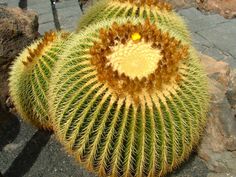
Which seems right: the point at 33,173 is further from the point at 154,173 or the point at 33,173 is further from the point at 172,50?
the point at 172,50

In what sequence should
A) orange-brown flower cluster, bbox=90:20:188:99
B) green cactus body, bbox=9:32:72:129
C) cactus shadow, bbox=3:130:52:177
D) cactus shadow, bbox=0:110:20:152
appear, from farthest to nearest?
cactus shadow, bbox=0:110:20:152 → cactus shadow, bbox=3:130:52:177 → green cactus body, bbox=9:32:72:129 → orange-brown flower cluster, bbox=90:20:188:99

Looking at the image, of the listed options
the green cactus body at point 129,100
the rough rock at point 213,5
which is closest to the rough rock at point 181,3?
the rough rock at point 213,5

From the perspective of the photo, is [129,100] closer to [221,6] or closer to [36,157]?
[36,157]

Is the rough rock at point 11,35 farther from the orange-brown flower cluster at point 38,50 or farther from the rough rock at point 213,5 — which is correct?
the rough rock at point 213,5

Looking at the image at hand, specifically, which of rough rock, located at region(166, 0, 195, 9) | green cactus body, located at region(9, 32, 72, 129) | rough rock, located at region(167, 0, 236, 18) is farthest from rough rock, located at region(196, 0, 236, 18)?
green cactus body, located at region(9, 32, 72, 129)

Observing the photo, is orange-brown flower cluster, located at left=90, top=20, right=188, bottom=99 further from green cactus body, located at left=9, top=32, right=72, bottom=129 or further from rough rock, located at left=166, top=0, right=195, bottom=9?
rough rock, located at left=166, top=0, right=195, bottom=9

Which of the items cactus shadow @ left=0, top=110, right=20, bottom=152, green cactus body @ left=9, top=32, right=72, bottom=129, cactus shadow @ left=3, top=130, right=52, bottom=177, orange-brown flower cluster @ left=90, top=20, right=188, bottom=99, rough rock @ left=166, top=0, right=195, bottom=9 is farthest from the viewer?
rough rock @ left=166, top=0, right=195, bottom=9

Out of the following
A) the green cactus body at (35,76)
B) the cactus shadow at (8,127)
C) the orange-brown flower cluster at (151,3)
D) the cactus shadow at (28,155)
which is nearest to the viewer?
the green cactus body at (35,76)
